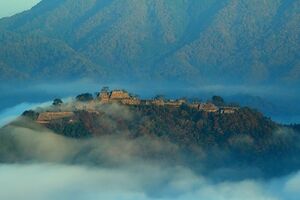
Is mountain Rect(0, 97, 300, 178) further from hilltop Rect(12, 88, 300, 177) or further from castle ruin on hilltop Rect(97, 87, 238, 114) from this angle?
castle ruin on hilltop Rect(97, 87, 238, 114)

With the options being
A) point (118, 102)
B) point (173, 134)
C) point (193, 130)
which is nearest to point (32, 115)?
point (118, 102)

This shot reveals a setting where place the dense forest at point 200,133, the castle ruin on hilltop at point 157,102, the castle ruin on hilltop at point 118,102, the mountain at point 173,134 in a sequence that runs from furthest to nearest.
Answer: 1. the castle ruin on hilltop at point 157,102
2. the castle ruin on hilltop at point 118,102
3. the dense forest at point 200,133
4. the mountain at point 173,134

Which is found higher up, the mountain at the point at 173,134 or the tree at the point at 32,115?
the tree at the point at 32,115

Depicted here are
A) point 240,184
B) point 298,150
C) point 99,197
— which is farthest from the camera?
point 298,150

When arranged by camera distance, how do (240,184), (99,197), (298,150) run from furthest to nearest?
(298,150)
(240,184)
(99,197)

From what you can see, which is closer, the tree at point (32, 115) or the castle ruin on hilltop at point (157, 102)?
the tree at point (32, 115)

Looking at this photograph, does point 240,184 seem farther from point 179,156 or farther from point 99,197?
point 99,197

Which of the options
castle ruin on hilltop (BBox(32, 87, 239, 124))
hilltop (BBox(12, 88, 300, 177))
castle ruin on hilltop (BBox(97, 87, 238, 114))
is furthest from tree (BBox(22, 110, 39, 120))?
castle ruin on hilltop (BBox(97, 87, 238, 114))

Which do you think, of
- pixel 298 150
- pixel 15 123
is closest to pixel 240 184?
pixel 298 150

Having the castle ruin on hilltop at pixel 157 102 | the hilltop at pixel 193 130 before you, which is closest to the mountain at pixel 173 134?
the hilltop at pixel 193 130

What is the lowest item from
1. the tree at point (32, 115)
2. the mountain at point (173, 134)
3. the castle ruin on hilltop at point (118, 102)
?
the mountain at point (173, 134)

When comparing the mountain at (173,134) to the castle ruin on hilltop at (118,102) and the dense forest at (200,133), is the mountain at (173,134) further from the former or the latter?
the castle ruin on hilltop at (118,102)
